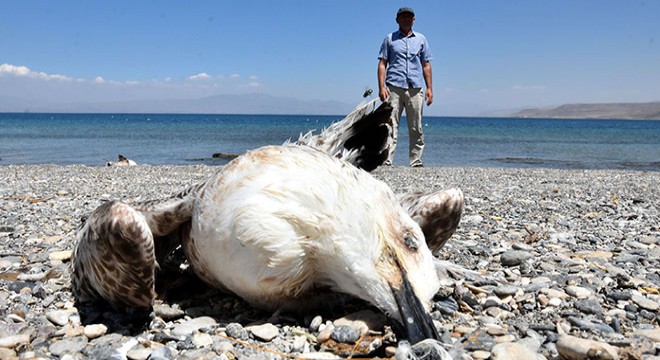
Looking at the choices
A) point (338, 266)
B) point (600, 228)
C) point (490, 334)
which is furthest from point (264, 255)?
point (600, 228)

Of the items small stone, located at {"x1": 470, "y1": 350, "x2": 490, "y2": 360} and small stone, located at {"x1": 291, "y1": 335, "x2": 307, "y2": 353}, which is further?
small stone, located at {"x1": 291, "y1": 335, "x2": 307, "y2": 353}

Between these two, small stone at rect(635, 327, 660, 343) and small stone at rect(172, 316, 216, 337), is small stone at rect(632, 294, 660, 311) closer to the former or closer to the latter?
small stone at rect(635, 327, 660, 343)

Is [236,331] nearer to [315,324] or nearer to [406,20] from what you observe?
[315,324]

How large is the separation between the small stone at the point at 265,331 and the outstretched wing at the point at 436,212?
4.77ft

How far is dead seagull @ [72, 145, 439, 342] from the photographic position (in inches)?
115

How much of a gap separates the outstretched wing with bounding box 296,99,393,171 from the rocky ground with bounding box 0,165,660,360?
1145mm

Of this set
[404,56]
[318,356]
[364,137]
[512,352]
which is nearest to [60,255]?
[364,137]

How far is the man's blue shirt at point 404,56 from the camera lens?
522 inches

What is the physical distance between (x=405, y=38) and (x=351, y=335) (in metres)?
11.0

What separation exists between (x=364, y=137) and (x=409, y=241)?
6.21 feet

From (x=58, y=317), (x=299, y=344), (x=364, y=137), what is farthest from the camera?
(x=364, y=137)

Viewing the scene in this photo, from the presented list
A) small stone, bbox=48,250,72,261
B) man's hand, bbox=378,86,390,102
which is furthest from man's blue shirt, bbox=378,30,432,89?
small stone, bbox=48,250,72,261

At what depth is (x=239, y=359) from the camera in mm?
3027

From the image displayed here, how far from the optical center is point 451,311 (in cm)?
378
